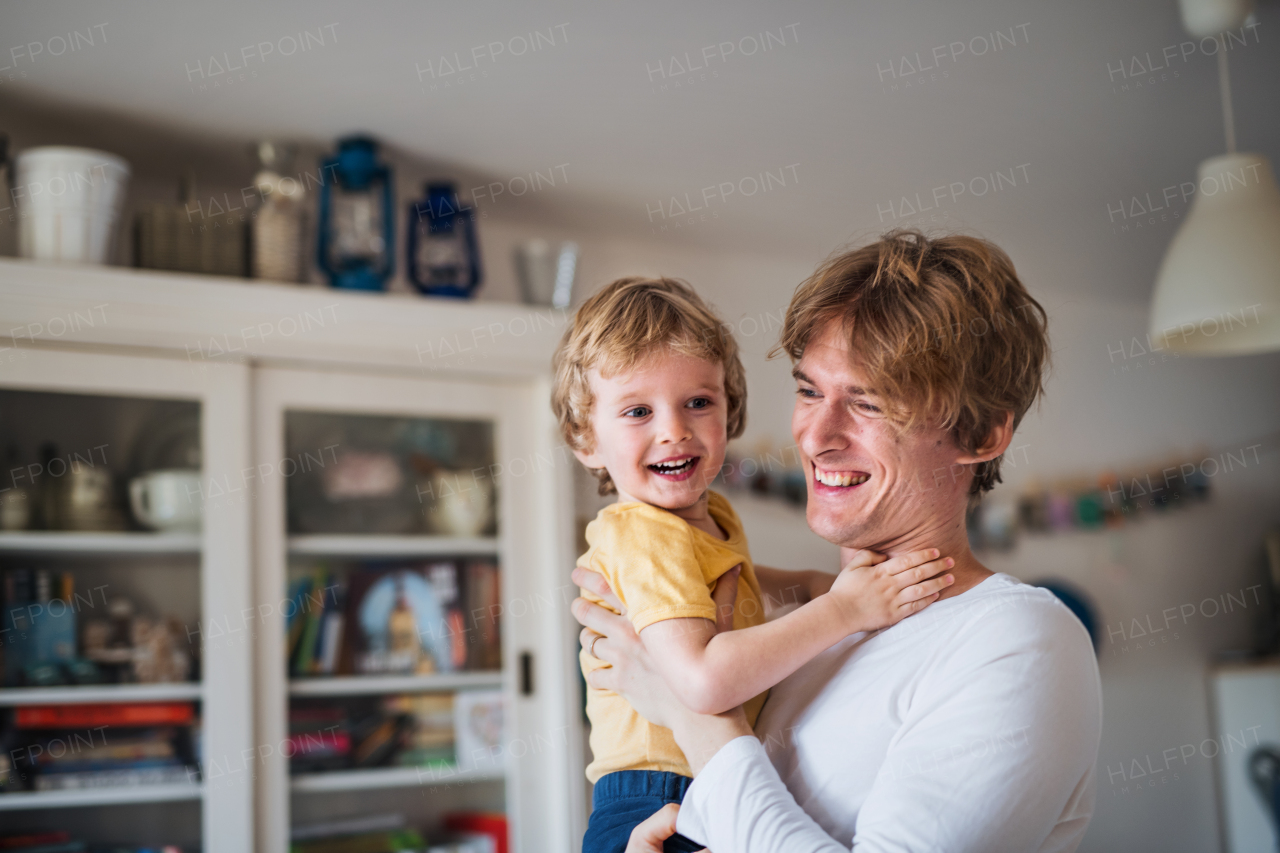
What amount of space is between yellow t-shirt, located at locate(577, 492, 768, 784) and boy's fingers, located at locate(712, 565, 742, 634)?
1cm

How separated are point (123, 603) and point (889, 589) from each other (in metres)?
1.84

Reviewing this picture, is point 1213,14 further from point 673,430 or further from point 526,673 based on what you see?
point 526,673

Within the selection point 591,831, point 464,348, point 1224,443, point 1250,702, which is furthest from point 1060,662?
point 1224,443

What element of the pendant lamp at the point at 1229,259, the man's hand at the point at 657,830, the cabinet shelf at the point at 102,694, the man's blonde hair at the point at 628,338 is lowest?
the man's hand at the point at 657,830

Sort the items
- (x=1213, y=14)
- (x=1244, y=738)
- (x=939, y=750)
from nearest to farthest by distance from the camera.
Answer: (x=939, y=750)
(x=1213, y=14)
(x=1244, y=738)

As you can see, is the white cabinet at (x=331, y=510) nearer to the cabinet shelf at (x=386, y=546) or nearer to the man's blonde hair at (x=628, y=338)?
the cabinet shelf at (x=386, y=546)

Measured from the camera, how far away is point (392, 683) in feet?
7.91

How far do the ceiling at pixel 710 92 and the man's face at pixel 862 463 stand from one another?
120 centimetres

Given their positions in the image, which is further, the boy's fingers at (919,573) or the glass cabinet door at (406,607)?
the glass cabinet door at (406,607)

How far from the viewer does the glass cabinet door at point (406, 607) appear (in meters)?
2.32

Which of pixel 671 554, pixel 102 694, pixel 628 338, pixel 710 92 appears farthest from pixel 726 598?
pixel 102 694

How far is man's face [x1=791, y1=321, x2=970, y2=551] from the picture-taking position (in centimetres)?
100

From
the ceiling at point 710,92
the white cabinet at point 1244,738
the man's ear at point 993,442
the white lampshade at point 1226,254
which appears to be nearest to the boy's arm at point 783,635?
the man's ear at point 993,442

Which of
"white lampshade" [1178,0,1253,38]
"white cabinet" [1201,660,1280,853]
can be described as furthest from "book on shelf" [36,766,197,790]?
"white cabinet" [1201,660,1280,853]
